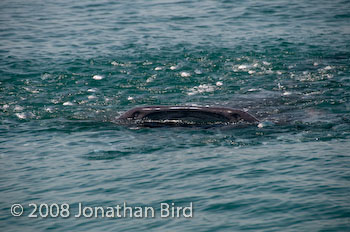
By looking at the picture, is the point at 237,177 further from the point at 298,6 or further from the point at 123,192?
the point at 298,6

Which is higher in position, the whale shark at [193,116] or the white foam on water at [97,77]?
the whale shark at [193,116]

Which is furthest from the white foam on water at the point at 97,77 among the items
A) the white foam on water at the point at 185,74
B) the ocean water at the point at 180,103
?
the white foam on water at the point at 185,74

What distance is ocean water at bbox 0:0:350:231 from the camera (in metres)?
12.0

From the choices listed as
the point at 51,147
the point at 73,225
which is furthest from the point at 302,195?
the point at 51,147

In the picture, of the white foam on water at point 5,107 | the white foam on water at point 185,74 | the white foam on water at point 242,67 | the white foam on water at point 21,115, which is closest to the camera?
the white foam on water at point 21,115

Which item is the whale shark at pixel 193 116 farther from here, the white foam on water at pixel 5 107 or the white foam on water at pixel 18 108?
the white foam on water at pixel 5 107

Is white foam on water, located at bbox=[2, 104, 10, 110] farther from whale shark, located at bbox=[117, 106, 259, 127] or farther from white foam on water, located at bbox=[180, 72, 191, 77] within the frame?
white foam on water, located at bbox=[180, 72, 191, 77]

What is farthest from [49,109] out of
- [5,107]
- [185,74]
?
[185,74]

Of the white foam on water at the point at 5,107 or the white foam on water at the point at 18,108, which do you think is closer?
the white foam on water at the point at 18,108

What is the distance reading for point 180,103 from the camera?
63.9 ft

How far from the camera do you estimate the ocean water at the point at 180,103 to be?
39.4ft

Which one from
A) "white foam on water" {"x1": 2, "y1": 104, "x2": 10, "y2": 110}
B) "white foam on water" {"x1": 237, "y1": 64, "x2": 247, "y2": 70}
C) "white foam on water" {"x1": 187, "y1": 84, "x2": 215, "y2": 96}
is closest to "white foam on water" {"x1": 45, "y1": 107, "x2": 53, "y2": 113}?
"white foam on water" {"x1": 2, "y1": 104, "x2": 10, "y2": 110}

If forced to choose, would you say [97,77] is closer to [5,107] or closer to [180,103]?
[5,107]

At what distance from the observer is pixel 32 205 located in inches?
488
